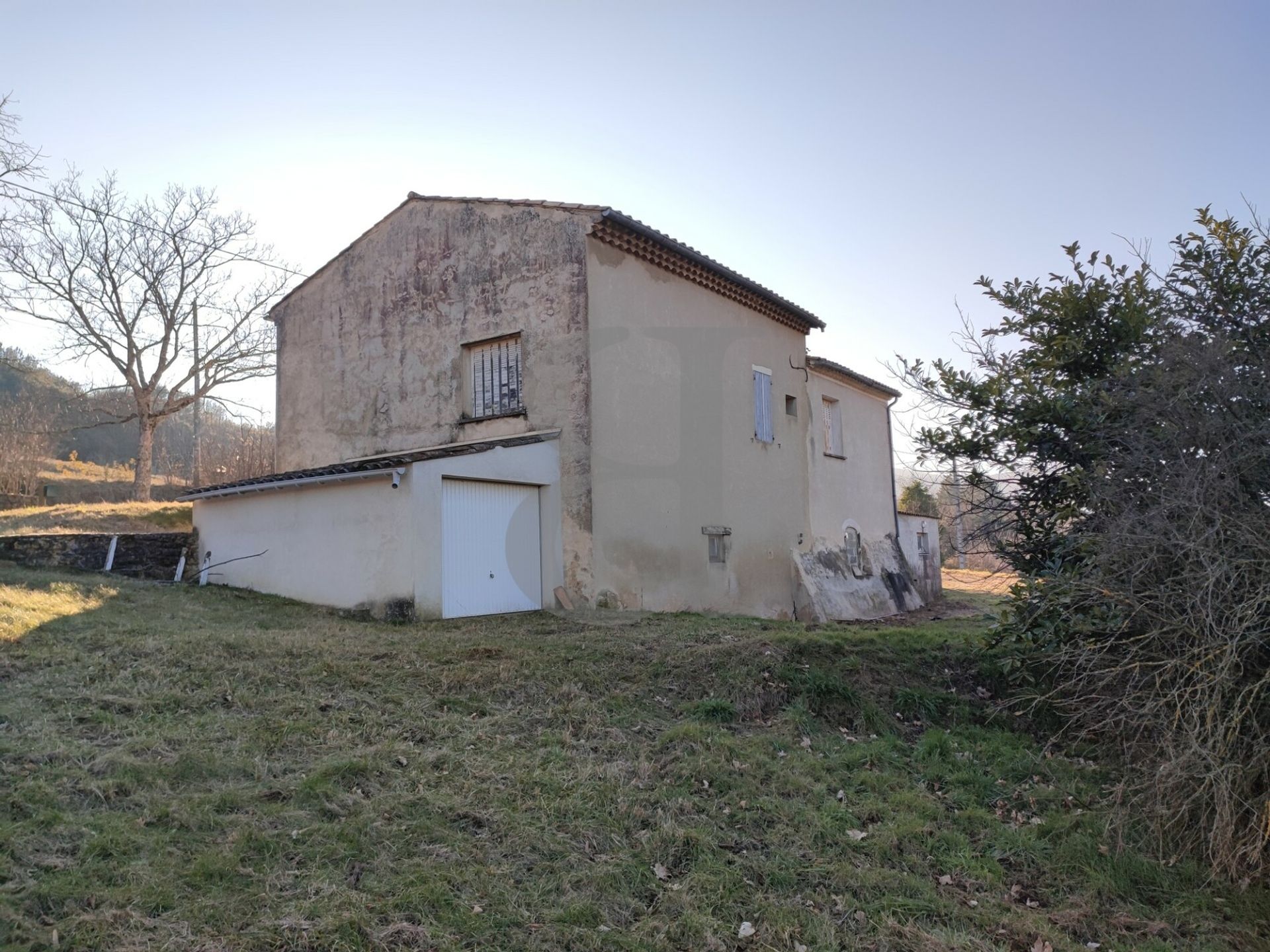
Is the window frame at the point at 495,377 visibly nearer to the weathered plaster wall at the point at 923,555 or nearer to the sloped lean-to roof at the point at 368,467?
the sloped lean-to roof at the point at 368,467

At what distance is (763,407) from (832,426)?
374cm

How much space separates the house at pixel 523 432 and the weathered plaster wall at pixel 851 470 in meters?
1.32

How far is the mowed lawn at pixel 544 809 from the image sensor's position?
355cm

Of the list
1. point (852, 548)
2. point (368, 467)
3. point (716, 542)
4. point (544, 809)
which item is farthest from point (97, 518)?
point (852, 548)

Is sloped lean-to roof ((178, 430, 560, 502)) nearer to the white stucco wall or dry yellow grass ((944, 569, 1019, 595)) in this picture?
the white stucco wall

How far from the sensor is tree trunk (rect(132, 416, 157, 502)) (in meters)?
23.0

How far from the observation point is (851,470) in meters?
19.4

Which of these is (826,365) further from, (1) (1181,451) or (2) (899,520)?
(1) (1181,451)

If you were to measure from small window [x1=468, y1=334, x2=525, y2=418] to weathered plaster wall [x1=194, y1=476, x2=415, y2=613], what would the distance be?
2.70m

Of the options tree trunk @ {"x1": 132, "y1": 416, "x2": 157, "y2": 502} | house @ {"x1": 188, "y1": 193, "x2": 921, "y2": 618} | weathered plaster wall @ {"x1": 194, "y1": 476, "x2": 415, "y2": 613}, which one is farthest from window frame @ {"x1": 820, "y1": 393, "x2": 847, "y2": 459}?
tree trunk @ {"x1": 132, "y1": 416, "x2": 157, "y2": 502}

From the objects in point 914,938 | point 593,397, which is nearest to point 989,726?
point 914,938

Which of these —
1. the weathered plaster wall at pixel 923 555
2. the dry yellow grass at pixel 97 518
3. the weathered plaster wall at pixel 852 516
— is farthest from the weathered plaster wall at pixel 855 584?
the dry yellow grass at pixel 97 518

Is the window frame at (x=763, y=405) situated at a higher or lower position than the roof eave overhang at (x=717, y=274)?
lower

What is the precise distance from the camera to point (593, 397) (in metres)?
11.7
